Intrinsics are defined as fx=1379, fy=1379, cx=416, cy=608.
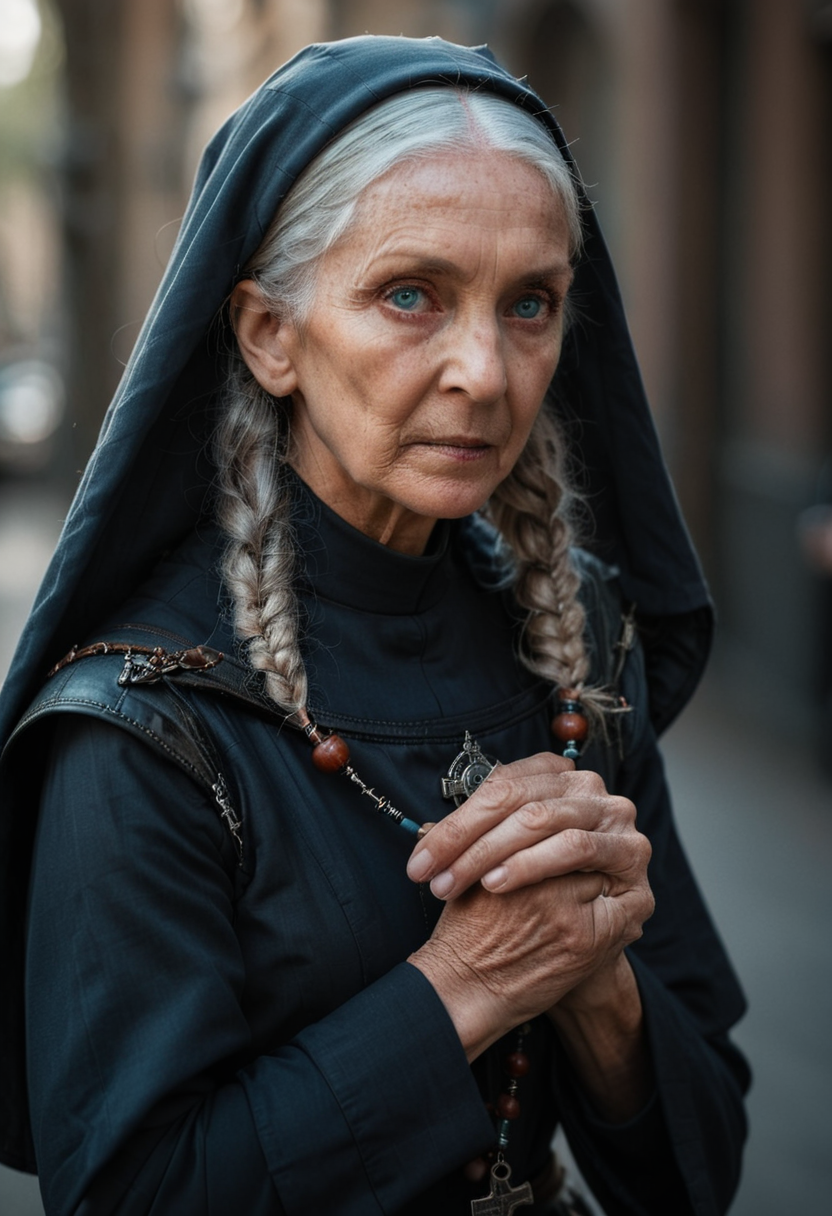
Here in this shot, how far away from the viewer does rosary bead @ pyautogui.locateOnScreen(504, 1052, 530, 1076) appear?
1.73 meters

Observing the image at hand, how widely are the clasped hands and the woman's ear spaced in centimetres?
55

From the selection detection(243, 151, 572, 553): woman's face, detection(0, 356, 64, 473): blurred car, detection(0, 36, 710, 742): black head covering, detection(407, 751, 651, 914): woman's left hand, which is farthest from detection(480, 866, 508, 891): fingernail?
detection(0, 356, 64, 473): blurred car

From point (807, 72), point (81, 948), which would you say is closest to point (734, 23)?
point (807, 72)

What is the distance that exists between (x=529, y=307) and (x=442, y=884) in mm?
693

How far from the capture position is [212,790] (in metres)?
1.51

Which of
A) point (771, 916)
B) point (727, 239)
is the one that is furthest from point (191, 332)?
point (727, 239)

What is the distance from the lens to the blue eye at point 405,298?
1588mm

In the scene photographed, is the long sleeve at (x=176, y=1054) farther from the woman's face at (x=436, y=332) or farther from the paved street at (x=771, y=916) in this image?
the paved street at (x=771, y=916)

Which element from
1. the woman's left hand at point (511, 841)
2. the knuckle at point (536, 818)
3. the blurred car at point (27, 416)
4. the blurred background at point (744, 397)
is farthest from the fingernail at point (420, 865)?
the blurred car at point (27, 416)

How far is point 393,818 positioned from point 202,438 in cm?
55

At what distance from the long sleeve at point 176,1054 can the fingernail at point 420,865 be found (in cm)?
13

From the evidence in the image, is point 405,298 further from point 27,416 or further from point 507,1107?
point 27,416

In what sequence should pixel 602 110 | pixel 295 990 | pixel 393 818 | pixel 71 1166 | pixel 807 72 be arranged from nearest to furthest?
pixel 71 1166 < pixel 295 990 < pixel 393 818 < pixel 807 72 < pixel 602 110

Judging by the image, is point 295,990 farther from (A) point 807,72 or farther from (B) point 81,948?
(A) point 807,72
